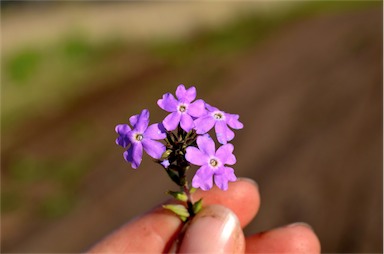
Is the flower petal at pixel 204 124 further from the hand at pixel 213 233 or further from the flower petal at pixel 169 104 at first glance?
the hand at pixel 213 233

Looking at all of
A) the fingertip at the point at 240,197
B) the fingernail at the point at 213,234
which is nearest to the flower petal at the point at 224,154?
the fingernail at the point at 213,234

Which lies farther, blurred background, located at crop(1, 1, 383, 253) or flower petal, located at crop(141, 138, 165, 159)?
blurred background, located at crop(1, 1, 383, 253)

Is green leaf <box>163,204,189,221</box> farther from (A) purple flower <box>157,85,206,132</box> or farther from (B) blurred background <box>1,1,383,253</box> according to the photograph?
(B) blurred background <box>1,1,383,253</box>

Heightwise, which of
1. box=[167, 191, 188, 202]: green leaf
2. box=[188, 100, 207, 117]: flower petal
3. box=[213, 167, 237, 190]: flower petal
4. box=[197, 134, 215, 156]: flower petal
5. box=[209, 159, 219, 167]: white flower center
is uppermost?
box=[188, 100, 207, 117]: flower petal

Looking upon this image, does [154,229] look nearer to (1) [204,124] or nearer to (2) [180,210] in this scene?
(2) [180,210]

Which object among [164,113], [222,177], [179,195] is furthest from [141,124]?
[164,113]

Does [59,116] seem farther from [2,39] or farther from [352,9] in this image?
[352,9]

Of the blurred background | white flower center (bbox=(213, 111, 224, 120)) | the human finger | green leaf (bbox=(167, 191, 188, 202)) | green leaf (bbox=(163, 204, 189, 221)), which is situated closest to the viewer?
white flower center (bbox=(213, 111, 224, 120))

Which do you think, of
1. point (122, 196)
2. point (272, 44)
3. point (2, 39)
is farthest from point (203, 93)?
point (2, 39)

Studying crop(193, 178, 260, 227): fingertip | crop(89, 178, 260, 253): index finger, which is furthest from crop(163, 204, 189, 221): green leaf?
crop(193, 178, 260, 227): fingertip
